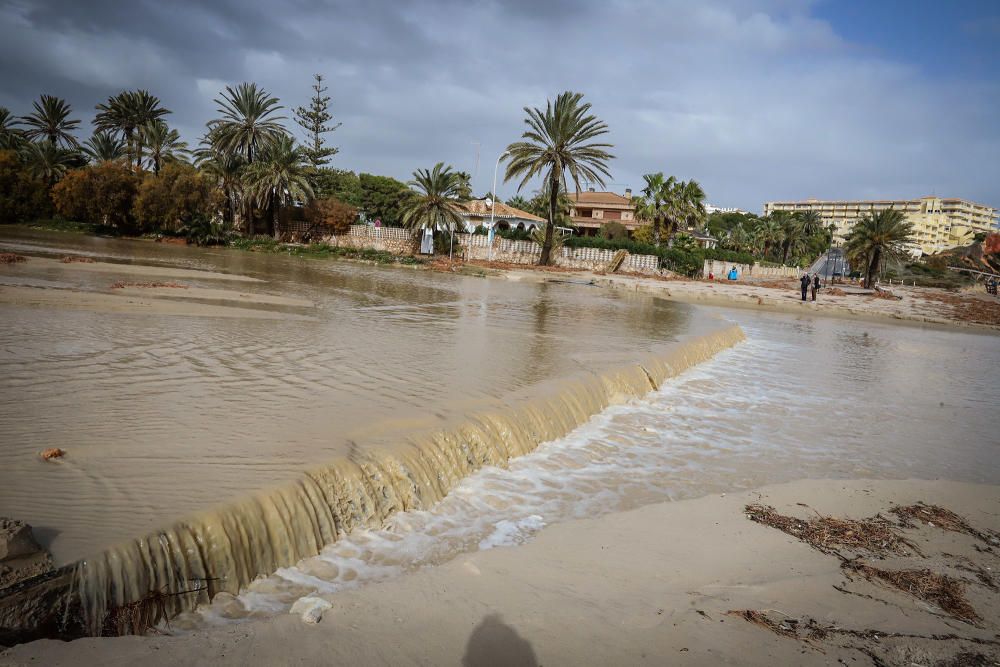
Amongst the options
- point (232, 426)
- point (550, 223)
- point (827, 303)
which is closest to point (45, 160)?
point (550, 223)

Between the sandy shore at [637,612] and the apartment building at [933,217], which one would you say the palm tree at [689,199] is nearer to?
the sandy shore at [637,612]

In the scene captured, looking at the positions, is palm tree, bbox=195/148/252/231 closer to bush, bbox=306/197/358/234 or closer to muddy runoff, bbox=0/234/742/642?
bush, bbox=306/197/358/234

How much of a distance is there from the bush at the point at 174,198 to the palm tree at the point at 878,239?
43736 mm

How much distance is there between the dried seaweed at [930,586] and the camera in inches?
148

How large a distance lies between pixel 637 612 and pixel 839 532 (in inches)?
92.5

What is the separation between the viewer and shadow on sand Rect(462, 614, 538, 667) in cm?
312

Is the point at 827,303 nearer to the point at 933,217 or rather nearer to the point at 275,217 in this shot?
the point at 275,217

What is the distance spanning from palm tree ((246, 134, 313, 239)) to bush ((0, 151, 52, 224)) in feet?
53.2

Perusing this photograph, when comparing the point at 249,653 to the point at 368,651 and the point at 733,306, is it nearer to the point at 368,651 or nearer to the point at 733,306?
the point at 368,651

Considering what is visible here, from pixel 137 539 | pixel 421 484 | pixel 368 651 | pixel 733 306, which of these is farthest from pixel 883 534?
pixel 733 306

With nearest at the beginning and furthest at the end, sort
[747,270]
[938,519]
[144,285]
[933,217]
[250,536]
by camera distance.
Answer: [250,536] → [938,519] → [144,285] → [747,270] → [933,217]

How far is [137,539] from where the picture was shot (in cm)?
326

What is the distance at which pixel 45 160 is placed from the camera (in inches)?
1981

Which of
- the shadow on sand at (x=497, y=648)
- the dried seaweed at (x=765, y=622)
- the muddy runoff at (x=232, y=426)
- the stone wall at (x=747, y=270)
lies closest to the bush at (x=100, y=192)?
the muddy runoff at (x=232, y=426)
